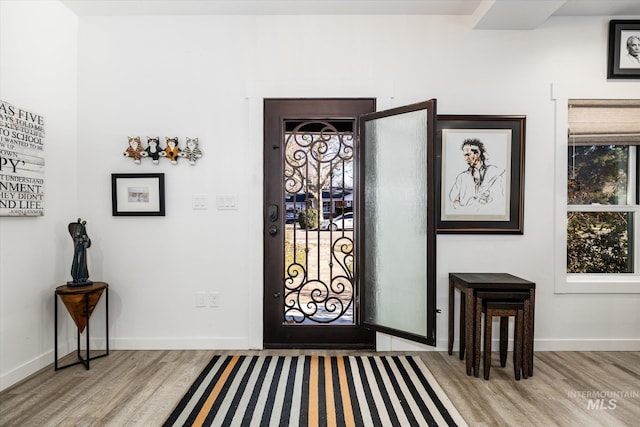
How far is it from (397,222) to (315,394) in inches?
50.8

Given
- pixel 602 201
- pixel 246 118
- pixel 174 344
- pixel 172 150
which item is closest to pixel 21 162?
pixel 172 150

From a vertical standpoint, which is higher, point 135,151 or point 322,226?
point 135,151

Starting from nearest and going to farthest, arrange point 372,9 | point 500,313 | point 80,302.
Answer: point 500,313 < point 80,302 < point 372,9

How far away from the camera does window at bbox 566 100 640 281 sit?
9.82 ft

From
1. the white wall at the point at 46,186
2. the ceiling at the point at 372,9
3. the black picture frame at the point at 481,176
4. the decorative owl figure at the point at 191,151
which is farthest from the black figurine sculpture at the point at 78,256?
the black picture frame at the point at 481,176

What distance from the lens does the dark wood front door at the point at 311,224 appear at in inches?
116

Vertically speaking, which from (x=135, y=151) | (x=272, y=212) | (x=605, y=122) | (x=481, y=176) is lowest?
(x=272, y=212)

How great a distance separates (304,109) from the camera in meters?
2.93

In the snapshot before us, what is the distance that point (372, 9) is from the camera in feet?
9.28

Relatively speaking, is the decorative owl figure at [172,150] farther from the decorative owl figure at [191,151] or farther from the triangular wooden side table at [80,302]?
the triangular wooden side table at [80,302]

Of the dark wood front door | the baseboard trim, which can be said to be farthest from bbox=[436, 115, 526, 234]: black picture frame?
the baseboard trim

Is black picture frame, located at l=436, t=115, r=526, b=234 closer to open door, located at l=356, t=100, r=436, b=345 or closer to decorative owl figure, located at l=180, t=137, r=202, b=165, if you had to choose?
open door, located at l=356, t=100, r=436, b=345

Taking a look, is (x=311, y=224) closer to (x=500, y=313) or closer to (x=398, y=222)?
(x=398, y=222)

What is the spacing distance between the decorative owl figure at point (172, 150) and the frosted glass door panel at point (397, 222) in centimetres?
149
